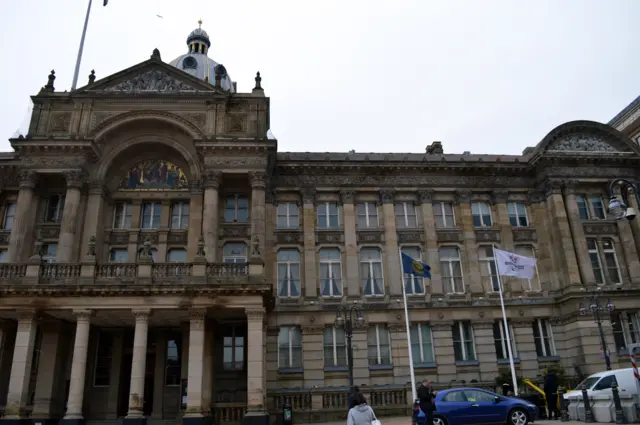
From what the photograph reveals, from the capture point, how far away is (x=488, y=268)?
33.2 meters

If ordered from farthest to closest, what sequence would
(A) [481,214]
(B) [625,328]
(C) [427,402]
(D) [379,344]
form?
(A) [481,214] < (B) [625,328] < (D) [379,344] < (C) [427,402]

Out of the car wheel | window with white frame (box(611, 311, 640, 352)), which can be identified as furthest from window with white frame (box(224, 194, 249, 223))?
window with white frame (box(611, 311, 640, 352))

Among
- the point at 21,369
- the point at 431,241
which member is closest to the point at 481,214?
the point at 431,241

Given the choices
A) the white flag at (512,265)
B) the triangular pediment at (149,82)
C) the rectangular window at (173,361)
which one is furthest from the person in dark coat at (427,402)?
the triangular pediment at (149,82)

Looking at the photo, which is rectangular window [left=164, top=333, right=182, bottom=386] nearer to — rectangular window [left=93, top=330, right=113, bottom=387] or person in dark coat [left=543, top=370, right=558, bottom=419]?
rectangular window [left=93, top=330, right=113, bottom=387]

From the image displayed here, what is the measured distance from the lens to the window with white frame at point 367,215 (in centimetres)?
3366

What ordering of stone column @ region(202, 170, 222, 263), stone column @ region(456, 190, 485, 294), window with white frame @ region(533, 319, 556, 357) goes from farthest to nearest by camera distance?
stone column @ region(456, 190, 485, 294)
window with white frame @ region(533, 319, 556, 357)
stone column @ region(202, 170, 222, 263)

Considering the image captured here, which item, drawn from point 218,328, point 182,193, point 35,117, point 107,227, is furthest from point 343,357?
point 35,117

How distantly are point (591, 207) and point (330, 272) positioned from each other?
Answer: 1888 centimetres

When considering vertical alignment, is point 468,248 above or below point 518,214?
below

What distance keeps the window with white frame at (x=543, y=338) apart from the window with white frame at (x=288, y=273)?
50.8 ft

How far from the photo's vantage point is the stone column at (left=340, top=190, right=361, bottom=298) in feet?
103

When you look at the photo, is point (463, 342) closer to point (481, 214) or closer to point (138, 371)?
point (481, 214)

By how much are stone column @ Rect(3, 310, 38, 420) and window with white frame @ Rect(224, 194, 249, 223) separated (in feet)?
41.0
